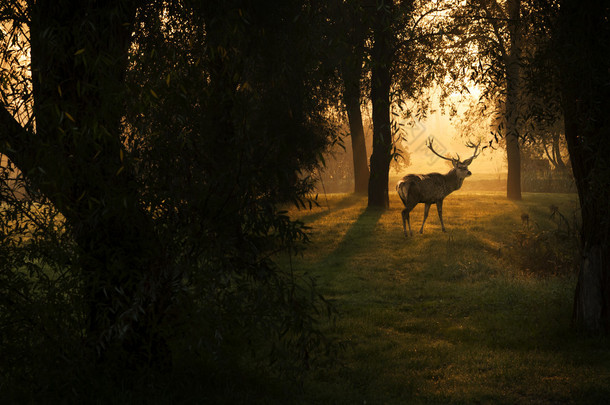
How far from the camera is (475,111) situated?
143 feet

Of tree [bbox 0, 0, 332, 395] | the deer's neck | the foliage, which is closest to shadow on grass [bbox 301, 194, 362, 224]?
the deer's neck

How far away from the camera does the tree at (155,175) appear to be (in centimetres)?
573

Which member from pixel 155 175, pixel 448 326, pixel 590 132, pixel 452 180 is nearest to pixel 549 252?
pixel 452 180

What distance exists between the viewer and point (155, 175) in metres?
6.11

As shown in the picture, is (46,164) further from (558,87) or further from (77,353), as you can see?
(558,87)

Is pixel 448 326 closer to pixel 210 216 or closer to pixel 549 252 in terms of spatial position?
pixel 210 216

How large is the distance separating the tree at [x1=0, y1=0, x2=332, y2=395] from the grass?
47.6 inches

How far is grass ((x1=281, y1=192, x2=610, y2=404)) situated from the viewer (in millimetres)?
8086

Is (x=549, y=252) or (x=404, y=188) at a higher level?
(x=404, y=188)

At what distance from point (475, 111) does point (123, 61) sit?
4070 centimetres

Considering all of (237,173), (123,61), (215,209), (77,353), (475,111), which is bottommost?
(77,353)

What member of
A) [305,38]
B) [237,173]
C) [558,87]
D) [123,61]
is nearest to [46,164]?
[123,61]

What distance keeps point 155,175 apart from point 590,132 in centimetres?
Answer: 701

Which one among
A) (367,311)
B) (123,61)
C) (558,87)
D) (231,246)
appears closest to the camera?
(231,246)
